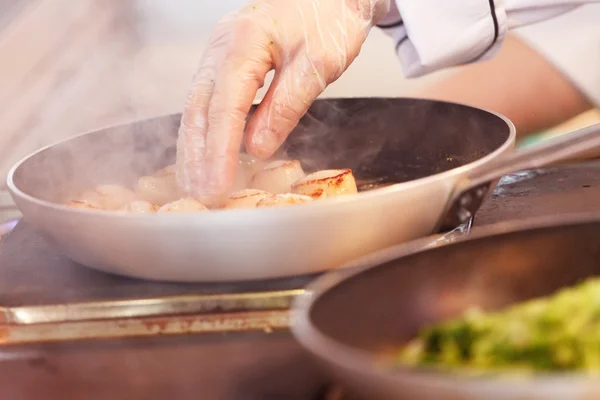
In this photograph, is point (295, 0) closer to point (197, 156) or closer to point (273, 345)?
point (197, 156)

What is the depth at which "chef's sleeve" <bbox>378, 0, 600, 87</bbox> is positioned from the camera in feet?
4.03

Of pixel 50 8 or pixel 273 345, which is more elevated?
pixel 50 8

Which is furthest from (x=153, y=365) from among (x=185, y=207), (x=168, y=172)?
(x=168, y=172)

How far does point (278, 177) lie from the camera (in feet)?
3.09

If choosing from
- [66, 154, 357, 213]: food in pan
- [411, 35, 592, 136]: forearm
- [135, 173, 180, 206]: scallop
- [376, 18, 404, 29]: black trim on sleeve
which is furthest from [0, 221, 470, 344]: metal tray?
[411, 35, 592, 136]: forearm

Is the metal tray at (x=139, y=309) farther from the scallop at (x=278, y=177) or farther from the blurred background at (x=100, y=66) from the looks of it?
the blurred background at (x=100, y=66)

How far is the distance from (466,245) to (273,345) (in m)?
0.20

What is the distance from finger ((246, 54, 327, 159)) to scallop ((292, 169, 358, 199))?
0.10 m

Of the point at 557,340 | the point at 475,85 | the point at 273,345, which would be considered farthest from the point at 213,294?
the point at 475,85

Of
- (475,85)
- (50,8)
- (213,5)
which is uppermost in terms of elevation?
(50,8)

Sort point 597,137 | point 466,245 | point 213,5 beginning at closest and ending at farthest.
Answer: point 466,245 < point 597,137 < point 213,5

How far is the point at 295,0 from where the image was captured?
103 cm

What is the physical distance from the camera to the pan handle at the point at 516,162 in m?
0.65

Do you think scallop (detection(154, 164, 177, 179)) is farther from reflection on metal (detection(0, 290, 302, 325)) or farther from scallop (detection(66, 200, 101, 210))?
reflection on metal (detection(0, 290, 302, 325))
